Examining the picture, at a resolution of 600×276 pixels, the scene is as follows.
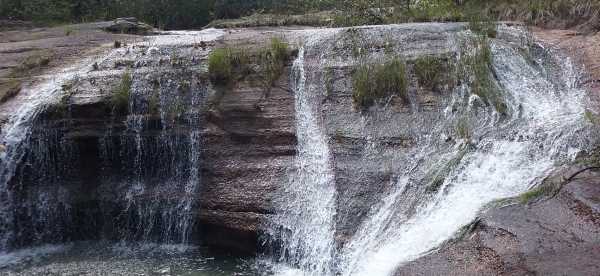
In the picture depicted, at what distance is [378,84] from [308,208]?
2.03 meters

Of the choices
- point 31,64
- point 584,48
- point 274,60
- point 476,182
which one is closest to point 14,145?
point 31,64

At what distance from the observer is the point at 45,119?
27.2 ft

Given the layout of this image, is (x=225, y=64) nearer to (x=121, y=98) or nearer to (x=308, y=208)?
(x=121, y=98)

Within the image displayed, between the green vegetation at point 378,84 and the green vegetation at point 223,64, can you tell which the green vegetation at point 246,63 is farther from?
the green vegetation at point 378,84

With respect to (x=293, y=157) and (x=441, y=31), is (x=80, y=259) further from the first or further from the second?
(x=441, y=31)

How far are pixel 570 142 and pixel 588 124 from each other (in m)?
0.39

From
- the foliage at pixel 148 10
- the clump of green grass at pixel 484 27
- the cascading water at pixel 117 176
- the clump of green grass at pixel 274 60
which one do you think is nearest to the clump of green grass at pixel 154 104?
the cascading water at pixel 117 176

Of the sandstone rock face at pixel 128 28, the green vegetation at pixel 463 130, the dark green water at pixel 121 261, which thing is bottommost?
the dark green water at pixel 121 261

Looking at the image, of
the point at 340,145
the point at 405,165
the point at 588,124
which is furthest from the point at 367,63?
the point at 588,124

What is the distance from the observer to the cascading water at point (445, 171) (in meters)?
5.75

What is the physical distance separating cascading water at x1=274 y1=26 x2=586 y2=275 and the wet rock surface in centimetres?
29

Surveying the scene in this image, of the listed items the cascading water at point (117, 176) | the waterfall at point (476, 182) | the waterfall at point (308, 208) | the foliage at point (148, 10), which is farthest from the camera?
the foliage at point (148, 10)

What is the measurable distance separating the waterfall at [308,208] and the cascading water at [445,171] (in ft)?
0.04

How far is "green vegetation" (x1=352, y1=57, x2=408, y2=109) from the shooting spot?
25.7 feet
